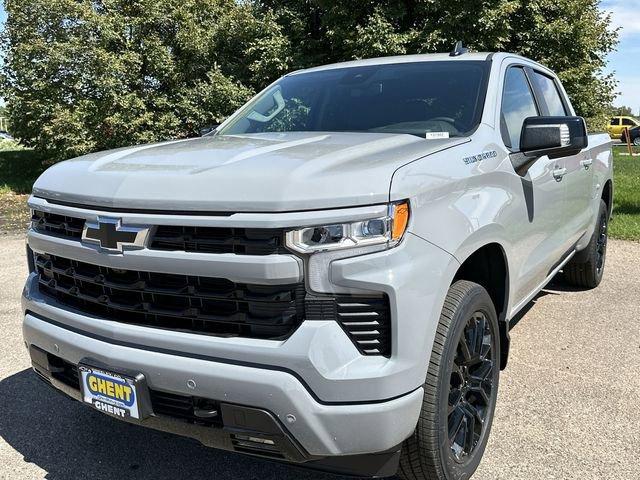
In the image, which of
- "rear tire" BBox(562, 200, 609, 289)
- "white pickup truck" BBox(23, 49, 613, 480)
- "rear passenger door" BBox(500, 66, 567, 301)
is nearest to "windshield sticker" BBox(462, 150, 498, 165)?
"white pickup truck" BBox(23, 49, 613, 480)

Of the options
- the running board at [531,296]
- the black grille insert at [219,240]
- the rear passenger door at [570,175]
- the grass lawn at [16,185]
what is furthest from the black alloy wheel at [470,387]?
the grass lawn at [16,185]

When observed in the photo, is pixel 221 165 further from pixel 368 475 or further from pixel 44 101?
pixel 44 101

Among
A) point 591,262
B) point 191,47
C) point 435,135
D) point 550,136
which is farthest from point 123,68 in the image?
point 550,136

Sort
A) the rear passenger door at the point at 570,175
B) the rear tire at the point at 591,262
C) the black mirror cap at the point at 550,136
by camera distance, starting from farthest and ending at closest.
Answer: the rear tire at the point at 591,262
the rear passenger door at the point at 570,175
the black mirror cap at the point at 550,136

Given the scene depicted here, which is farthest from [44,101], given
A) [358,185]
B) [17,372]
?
[358,185]

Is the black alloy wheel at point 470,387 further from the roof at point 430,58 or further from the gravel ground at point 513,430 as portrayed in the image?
the roof at point 430,58

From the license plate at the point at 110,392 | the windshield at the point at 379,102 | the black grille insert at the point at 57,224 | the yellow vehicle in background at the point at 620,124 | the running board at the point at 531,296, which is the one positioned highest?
the windshield at the point at 379,102

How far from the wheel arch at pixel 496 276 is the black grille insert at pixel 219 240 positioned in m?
1.14

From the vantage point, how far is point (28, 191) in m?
15.2

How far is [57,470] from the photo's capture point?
2750 millimetres

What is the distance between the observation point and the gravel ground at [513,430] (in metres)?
2.71

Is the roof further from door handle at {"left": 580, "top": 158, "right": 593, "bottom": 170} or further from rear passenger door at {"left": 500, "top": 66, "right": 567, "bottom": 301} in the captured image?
door handle at {"left": 580, "top": 158, "right": 593, "bottom": 170}

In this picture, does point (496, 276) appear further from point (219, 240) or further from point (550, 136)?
point (219, 240)

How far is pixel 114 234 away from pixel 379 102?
1796 millimetres
